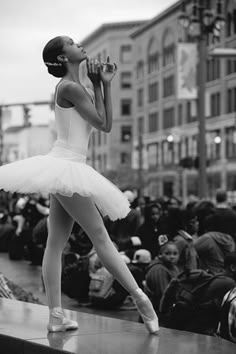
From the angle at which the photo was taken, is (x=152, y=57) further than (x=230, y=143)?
Yes

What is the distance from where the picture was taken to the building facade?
244 feet

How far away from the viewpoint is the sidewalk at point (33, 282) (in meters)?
13.2

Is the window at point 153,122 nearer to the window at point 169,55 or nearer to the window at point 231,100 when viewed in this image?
the window at point 169,55

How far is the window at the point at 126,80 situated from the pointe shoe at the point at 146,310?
378 feet

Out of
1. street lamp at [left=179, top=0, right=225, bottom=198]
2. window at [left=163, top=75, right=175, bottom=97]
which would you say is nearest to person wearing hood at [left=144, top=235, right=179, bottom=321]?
street lamp at [left=179, top=0, right=225, bottom=198]

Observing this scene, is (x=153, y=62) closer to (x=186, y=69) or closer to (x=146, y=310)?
(x=186, y=69)

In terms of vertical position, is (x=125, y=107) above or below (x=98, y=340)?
above

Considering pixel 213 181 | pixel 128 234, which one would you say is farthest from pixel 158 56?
pixel 128 234

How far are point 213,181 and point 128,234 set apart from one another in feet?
203

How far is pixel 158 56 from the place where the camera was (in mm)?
92750

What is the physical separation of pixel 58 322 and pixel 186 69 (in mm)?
22624

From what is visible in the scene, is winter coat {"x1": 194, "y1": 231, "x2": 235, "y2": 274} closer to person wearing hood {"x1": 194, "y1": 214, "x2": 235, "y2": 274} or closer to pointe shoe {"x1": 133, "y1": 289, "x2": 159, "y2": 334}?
person wearing hood {"x1": 194, "y1": 214, "x2": 235, "y2": 274}

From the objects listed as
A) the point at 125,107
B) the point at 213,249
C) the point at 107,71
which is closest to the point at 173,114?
the point at 125,107

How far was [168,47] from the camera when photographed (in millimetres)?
88938
